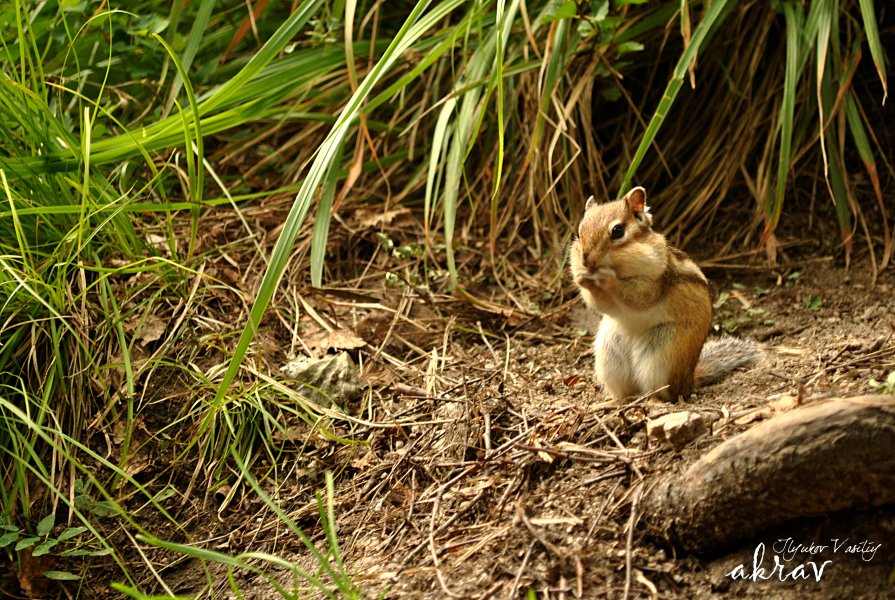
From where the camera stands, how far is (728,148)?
450cm

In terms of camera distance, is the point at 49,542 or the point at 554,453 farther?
the point at 49,542

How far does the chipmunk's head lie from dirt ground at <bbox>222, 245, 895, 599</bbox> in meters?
0.49

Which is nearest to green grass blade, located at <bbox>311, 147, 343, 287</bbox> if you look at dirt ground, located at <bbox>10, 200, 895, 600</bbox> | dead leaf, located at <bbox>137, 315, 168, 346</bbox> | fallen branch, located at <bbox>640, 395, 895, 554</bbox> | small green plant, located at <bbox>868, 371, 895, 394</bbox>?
dirt ground, located at <bbox>10, 200, 895, 600</bbox>

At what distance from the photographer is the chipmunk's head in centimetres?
320

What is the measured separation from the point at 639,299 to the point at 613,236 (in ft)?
0.78

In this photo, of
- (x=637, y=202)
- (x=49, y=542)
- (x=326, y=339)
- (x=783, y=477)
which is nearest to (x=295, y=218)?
(x=326, y=339)

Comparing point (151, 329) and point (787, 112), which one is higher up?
point (787, 112)

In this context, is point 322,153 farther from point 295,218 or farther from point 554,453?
point 554,453

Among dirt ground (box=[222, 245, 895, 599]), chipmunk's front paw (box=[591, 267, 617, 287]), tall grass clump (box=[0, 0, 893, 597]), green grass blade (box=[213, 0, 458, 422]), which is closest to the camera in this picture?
dirt ground (box=[222, 245, 895, 599])

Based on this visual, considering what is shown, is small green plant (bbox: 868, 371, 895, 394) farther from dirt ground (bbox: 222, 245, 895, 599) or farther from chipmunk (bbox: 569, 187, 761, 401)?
chipmunk (bbox: 569, 187, 761, 401)

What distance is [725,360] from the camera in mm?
3494

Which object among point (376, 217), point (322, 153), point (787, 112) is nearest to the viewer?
point (322, 153)

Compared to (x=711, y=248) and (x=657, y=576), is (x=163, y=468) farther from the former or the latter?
(x=711, y=248)

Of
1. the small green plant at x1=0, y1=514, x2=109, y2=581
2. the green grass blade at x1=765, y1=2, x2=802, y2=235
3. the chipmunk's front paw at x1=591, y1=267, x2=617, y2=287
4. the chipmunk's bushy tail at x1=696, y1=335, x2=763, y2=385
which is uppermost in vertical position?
the green grass blade at x1=765, y1=2, x2=802, y2=235
